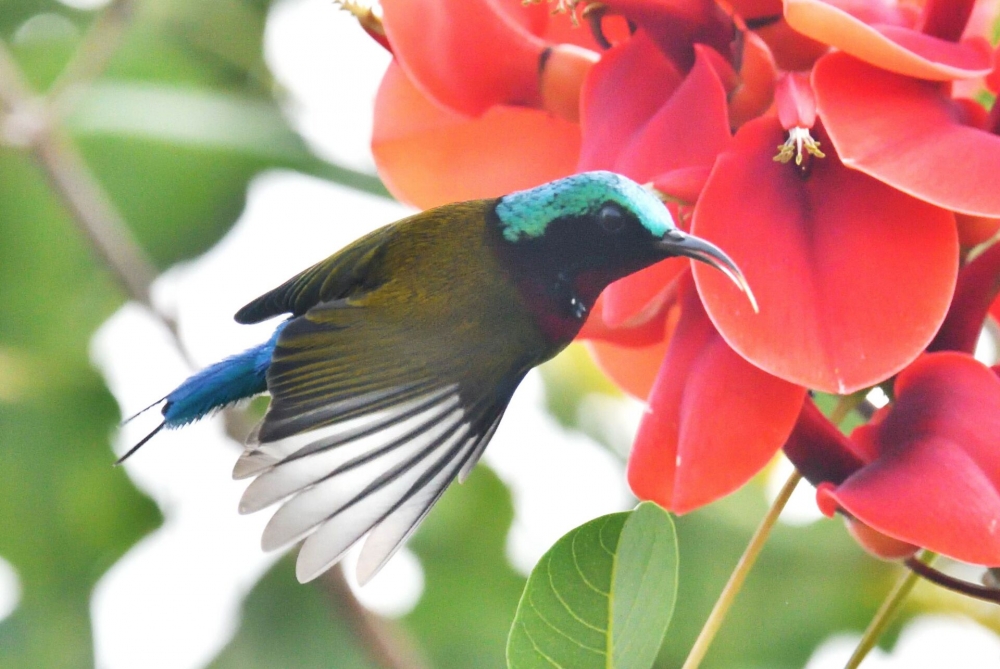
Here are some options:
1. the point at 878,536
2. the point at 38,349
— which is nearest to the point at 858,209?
the point at 878,536

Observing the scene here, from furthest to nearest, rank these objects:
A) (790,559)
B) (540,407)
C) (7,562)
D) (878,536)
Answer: (540,407) < (7,562) < (790,559) < (878,536)

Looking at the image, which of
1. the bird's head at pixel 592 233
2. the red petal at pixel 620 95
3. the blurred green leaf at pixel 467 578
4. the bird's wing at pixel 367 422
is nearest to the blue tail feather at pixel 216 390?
the bird's wing at pixel 367 422

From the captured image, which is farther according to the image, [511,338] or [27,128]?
[27,128]

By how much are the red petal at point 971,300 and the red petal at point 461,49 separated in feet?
1.14

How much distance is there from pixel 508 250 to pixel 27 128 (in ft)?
2.49

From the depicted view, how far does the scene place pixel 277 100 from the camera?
2025 millimetres

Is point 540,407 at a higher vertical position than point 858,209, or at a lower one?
lower

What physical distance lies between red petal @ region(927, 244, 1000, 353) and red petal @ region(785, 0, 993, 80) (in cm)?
14

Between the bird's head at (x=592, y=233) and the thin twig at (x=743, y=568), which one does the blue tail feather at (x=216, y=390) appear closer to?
the bird's head at (x=592, y=233)

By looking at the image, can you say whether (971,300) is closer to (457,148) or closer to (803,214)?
(803,214)

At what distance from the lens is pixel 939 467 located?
86 cm

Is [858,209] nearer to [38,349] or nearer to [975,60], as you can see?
[975,60]

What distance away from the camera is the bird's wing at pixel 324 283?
108 cm

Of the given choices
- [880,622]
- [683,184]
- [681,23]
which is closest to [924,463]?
[880,622]
